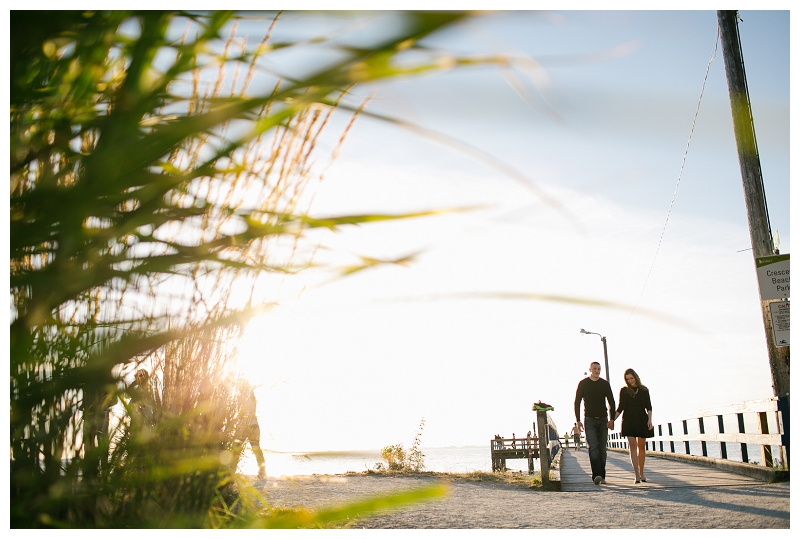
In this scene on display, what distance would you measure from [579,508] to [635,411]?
2.39 meters

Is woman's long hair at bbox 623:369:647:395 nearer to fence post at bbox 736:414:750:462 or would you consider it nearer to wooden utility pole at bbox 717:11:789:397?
fence post at bbox 736:414:750:462

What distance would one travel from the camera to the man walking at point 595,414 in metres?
5.78

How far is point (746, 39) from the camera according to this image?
192 inches

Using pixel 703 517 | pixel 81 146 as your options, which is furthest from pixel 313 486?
pixel 81 146

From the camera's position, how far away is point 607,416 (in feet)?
19.5

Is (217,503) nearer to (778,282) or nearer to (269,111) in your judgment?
(269,111)

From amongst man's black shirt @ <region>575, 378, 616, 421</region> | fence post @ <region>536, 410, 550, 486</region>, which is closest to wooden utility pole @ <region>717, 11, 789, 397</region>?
man's black shirt @ <region>575, 378, 616, 421</region>

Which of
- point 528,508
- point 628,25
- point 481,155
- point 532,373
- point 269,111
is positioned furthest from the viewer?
point 528,508

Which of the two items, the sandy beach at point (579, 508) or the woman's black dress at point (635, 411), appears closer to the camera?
the sandy beach at point (579, 508)

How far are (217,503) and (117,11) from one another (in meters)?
1.49

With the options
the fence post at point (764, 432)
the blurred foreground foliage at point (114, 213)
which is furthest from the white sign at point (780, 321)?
the blurred foreground foliage at point (114, 213)

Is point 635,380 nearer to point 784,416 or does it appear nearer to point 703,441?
point 784,416

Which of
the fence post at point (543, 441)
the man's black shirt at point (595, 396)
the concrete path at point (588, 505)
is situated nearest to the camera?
the concrete path at point (588, 505)

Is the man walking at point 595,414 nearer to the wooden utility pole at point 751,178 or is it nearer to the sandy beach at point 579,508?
the sandy beach at point 579,508
